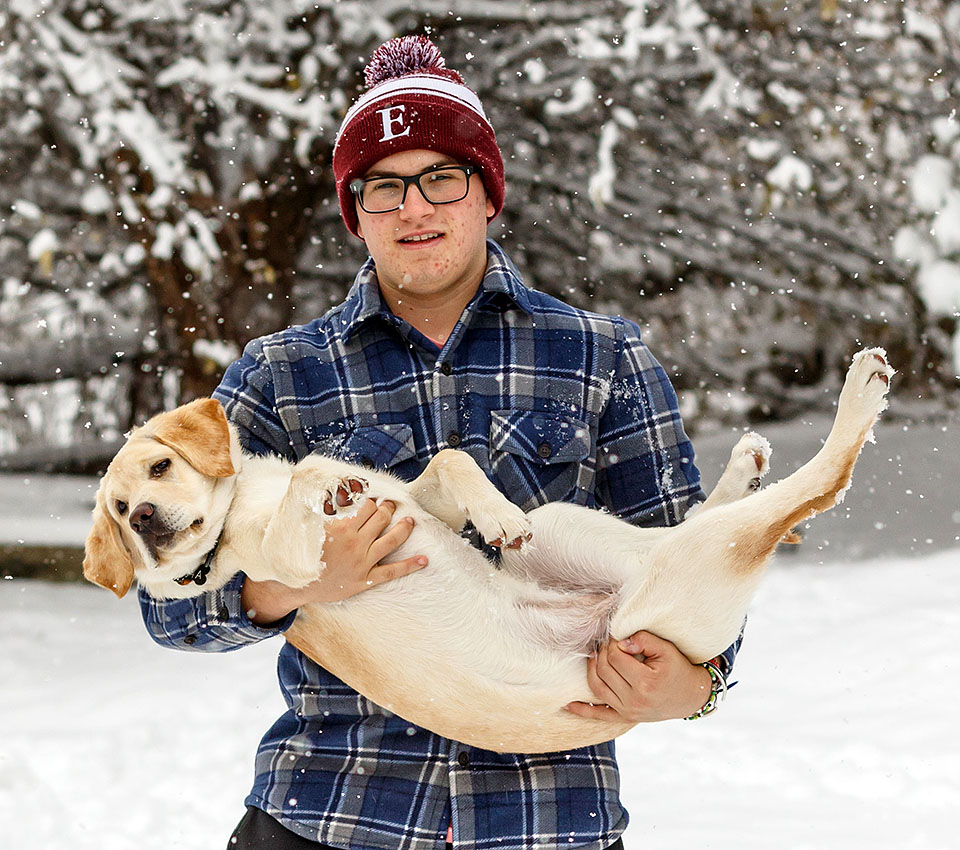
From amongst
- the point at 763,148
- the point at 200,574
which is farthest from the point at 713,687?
the point at 763,148

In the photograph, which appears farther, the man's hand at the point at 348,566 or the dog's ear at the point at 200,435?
the dog's ear at the point at 200,435

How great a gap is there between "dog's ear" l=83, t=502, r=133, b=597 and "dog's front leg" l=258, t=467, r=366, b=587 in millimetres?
330

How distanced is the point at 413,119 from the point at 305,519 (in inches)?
35.3

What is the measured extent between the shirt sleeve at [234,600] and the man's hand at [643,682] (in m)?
0.65

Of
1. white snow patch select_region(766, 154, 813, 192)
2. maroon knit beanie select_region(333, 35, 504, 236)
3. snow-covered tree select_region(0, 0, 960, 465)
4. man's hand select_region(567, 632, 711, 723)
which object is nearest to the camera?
man's hand select_region(567, 632, 711, 723)

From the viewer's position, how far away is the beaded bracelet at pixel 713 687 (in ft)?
6.66

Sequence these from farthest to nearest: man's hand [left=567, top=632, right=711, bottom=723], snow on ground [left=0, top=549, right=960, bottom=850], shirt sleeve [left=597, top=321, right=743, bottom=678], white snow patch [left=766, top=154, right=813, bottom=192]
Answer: white snow patch [left=766, top=154, right=813, bottom=192] < snow on ground [left=0, top=549, right=960, bottom=850] < shirt sleeve [left=597, top=321, right=743, bottom=678] < man's hand [left=567, top=632, right=711, bottom=723]

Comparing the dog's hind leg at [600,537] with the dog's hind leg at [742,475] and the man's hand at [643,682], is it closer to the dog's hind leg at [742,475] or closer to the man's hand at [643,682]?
the dog's hind leg at [742,475]

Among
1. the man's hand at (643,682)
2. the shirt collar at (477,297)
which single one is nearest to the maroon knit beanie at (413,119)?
the shirt collar at (477,297)

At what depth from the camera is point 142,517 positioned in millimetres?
2053

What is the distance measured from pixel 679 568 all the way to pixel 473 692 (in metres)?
0.49

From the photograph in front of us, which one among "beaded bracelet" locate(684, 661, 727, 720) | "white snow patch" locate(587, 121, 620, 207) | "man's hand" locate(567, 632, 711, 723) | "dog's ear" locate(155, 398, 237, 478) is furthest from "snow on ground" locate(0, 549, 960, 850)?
"white snow patch" locate(587, 121, 620, 207)

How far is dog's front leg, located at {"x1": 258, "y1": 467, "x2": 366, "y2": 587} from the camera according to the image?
1.95 meters

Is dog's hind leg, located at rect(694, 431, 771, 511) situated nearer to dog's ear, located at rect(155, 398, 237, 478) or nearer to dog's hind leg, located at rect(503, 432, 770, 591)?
dog's hind leg, located at rect(503, 432, 770, 591)
